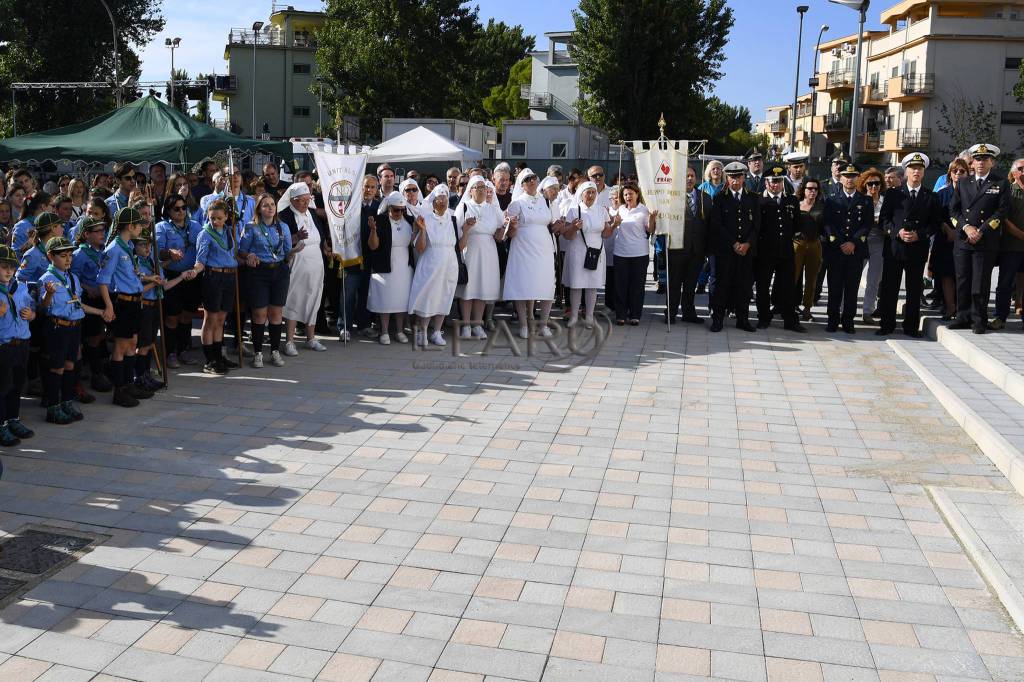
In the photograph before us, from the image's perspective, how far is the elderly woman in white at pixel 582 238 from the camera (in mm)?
11703

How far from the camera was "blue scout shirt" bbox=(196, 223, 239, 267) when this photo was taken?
907 centimetres

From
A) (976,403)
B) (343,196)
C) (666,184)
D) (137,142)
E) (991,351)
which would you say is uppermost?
(137,142)

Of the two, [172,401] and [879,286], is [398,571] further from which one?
[879,286]

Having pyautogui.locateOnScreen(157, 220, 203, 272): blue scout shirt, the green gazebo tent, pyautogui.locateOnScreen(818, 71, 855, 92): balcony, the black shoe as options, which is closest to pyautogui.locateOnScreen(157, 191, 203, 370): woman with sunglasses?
pyautogui.locateOnScreen(157, 220, 203, 272): blue scout shirt

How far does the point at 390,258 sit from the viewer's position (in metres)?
10.9

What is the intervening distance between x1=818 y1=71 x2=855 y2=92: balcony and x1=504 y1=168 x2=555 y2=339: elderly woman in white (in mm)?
63836

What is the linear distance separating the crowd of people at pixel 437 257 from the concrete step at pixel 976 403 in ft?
3.61

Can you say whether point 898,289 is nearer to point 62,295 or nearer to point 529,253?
point 529,253

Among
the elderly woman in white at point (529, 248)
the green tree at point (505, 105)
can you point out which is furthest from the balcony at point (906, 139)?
the elderly woman in white at point (529, 248)

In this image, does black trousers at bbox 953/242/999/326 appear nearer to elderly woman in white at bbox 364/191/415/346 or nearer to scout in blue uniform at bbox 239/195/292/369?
elderly woman in white at bbox 364/191/415/346

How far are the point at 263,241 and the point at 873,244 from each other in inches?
323

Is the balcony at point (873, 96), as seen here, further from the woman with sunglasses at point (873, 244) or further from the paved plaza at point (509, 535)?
the paved plaza at point (509, 535)

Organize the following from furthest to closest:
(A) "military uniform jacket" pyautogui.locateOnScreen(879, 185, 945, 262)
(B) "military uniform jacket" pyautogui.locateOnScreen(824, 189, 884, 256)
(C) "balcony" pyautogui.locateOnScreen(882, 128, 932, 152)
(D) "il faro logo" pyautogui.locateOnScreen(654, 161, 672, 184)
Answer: (C) "balcony" pyautogui.locateOnScreen(882, 128, 932, 152) < (D) "il faro logo" pyautogui.locateOnScreen(654, 161, 672, 184) < (B) "military uniform jacket" pyautogui.locateOnScreen(824, 189, 884, 256) < (A) "military uniform jacket" pyautogui.locateOnScreen(879, 185, 945, 262)

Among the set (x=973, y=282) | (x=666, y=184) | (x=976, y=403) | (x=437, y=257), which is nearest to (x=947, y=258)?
(x=973, y=282)
